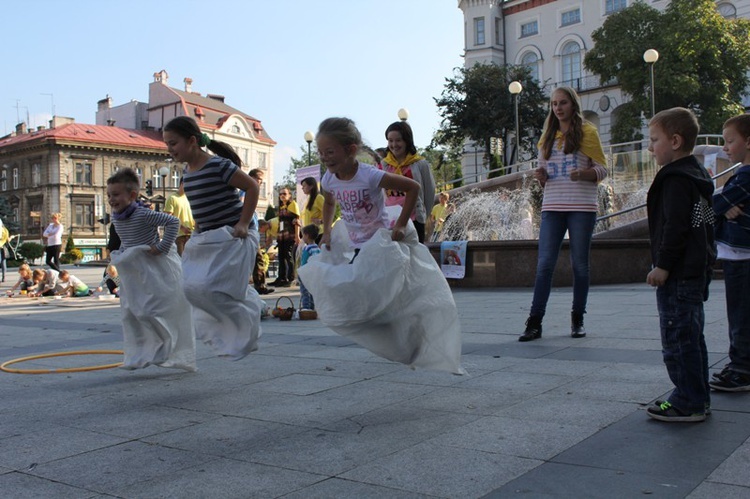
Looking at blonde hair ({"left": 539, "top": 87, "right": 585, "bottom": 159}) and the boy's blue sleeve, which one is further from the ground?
blonde hair ({"left": 539, "top": 87, "right": 585, "bottom": 159})

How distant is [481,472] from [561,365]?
2310 mm

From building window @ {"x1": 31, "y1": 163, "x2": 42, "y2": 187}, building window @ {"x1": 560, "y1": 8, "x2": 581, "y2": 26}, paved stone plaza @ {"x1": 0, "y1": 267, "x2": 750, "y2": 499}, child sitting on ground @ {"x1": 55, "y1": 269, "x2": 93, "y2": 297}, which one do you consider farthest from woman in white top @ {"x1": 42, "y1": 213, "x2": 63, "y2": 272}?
building window @ {"x1": 31, "y1": 163, "x2": 42, "y2": 187}

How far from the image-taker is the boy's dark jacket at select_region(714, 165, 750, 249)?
4074 mm

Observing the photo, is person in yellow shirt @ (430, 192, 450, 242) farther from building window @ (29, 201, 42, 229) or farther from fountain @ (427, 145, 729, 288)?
building window @ (29, 201, 42, 229)

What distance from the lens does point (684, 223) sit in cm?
343

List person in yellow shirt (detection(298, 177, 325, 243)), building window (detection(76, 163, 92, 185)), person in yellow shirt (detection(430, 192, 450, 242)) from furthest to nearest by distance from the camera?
building window (detection(76, 163, 92, 185)), person in yellow shirt (detection(430, 192, 450, 242)), person in yellow shirt (detection(298, 177, 325, 243))

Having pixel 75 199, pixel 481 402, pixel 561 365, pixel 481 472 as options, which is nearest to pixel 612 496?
pixel 481 472

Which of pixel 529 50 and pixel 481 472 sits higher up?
pixel 529 50

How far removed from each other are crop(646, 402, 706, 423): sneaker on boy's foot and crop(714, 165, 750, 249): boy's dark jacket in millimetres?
1181

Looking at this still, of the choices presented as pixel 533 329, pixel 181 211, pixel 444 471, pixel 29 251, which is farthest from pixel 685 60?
pixel 444 471

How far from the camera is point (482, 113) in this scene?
48.1 meters

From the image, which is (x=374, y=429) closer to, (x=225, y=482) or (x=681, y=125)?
(x=225, y=482)

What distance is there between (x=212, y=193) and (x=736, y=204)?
3.18 metres

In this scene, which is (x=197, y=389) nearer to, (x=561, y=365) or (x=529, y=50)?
(x=561, y=365)
